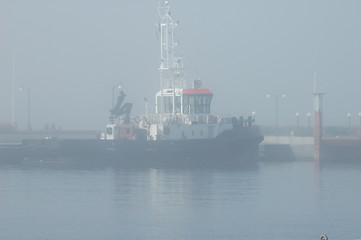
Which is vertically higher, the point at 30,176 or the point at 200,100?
the point at 200,100

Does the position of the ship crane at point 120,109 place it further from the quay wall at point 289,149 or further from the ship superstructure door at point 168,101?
the quay wall at point 289,149

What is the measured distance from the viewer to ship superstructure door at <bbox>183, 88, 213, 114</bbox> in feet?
174

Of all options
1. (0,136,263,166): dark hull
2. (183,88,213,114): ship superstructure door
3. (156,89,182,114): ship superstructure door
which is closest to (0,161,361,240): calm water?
(0,136,263,166): dark hull

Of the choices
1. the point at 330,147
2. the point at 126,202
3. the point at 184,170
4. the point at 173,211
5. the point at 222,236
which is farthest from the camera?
the point at 330,147

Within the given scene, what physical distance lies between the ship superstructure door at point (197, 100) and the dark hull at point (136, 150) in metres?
2.47

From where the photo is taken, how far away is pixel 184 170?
50781 millimetres

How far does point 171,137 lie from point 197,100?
2674 millimetres

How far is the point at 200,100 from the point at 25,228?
2426 cm

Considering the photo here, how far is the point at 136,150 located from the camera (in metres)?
51.9

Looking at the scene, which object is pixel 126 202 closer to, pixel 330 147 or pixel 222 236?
pixel 222 236

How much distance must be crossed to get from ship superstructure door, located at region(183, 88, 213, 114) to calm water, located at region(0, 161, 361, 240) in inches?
153

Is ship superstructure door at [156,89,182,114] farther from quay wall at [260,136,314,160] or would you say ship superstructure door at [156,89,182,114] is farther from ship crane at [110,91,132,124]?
quay wall at [260,136,314,160]

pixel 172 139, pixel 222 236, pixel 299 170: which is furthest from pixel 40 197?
pixel 299 170

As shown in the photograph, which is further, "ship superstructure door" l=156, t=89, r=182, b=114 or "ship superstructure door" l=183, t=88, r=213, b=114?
"ship superstructure door" l=156, t=89, r=182, b=114
